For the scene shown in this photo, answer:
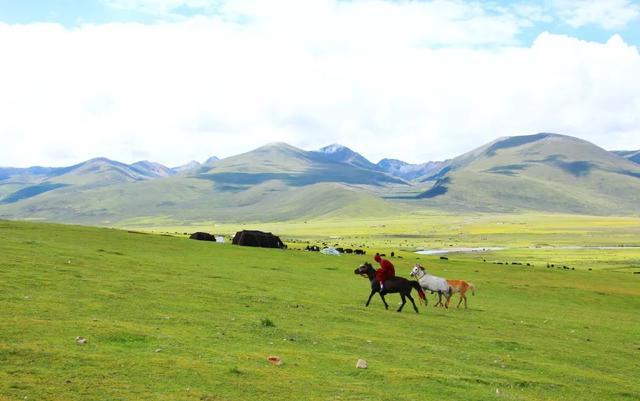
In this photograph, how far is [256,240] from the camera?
7300cm

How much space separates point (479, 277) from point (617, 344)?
3101 cm

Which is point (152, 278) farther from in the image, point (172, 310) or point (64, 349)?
point (64, 349)

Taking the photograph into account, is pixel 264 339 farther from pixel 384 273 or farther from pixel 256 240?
pixel 256 240

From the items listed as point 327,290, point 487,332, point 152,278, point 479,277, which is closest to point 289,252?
point 479,277

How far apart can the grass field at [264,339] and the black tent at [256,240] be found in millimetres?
28809

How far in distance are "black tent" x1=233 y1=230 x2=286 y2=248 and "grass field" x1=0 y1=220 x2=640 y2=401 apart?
2881 cm

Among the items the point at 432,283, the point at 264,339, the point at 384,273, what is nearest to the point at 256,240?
the point at 432,283

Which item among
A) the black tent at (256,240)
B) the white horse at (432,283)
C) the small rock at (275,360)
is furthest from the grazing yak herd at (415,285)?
the black tent at (256,240)

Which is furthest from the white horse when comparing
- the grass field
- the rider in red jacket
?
the rider in red jacket

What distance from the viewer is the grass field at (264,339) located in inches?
571

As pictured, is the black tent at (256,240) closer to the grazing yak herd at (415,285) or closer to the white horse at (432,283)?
the grazing yak herd at (415,285)

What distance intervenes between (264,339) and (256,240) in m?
53.0

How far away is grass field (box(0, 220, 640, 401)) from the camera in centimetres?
1450

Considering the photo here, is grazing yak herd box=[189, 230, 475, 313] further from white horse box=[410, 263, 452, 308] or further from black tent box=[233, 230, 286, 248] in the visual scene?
black tent box=[233, 230, 286, 248]
